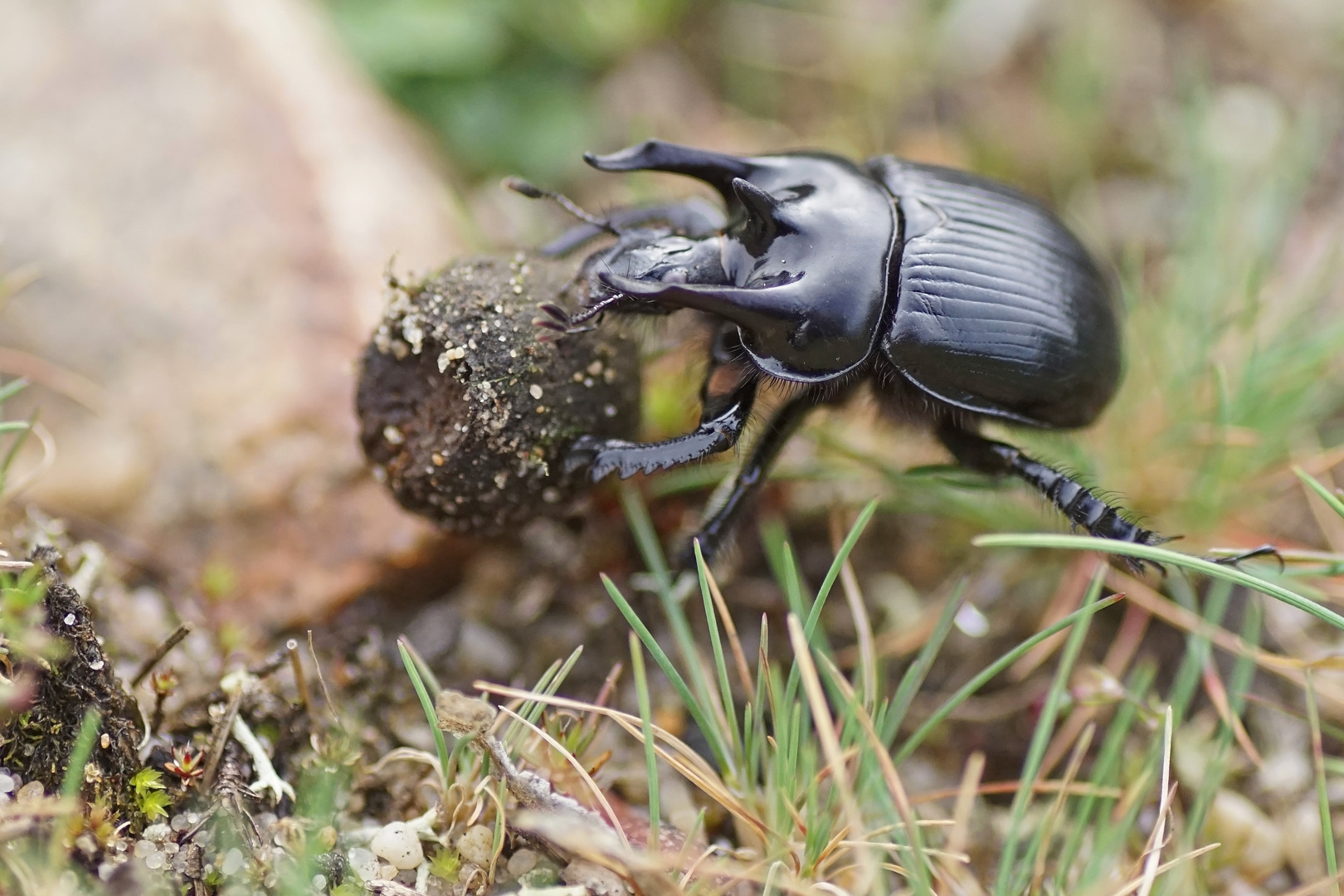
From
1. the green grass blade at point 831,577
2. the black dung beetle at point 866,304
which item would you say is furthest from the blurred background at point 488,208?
the green grass blade at point 831,577

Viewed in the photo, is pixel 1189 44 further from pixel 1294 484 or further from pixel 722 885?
pixel 722 885

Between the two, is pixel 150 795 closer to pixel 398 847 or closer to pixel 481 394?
pixel 398 847

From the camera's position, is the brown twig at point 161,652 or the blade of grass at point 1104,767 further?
the blade of grass at point 1104,767

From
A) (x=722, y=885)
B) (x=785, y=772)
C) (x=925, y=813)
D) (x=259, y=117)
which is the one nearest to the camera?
(x=722, y=885)

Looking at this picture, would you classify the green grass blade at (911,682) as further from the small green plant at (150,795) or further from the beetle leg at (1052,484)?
the small green plant at (150,795)

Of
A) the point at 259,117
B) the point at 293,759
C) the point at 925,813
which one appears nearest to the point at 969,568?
the point at 925,813

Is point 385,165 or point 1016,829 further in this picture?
point 385,165

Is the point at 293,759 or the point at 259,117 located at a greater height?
the point at 259,117
